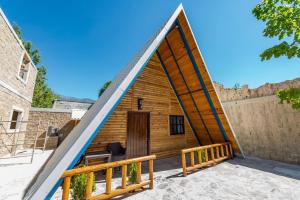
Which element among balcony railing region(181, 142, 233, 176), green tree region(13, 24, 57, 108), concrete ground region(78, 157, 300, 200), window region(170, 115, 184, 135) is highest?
green tree region(13, 24, 57, 108)

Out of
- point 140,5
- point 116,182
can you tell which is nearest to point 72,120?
point 116,182

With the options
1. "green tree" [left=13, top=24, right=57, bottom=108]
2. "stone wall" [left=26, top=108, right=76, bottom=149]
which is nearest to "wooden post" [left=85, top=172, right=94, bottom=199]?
"stone wall" [left=26, top=108, right=76, bottom=149]

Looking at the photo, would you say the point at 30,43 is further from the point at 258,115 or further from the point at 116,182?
the point at 258,115

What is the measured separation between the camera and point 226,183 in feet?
12.2

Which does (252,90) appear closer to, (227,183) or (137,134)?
(227,183)

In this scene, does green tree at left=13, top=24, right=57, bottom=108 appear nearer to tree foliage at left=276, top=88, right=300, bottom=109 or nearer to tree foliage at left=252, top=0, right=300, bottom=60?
tree foliage at left=252, top=0, right=300, bottom=60

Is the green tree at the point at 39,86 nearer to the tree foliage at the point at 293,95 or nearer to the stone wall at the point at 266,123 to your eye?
the stone wall at the point at 266,123

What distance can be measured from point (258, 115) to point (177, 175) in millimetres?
5343

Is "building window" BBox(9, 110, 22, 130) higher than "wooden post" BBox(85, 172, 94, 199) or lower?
higher

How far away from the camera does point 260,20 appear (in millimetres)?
4441

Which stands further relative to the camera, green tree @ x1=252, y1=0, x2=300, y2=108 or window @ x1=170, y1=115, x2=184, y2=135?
window @ x1=170, y1=115, x2=184, y2=135

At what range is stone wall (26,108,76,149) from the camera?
958cm

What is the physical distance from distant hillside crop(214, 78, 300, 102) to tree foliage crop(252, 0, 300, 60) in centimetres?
240

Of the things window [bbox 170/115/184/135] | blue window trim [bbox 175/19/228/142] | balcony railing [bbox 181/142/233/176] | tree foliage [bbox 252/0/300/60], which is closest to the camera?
tree foliage [bbox 252/0/300/60]
